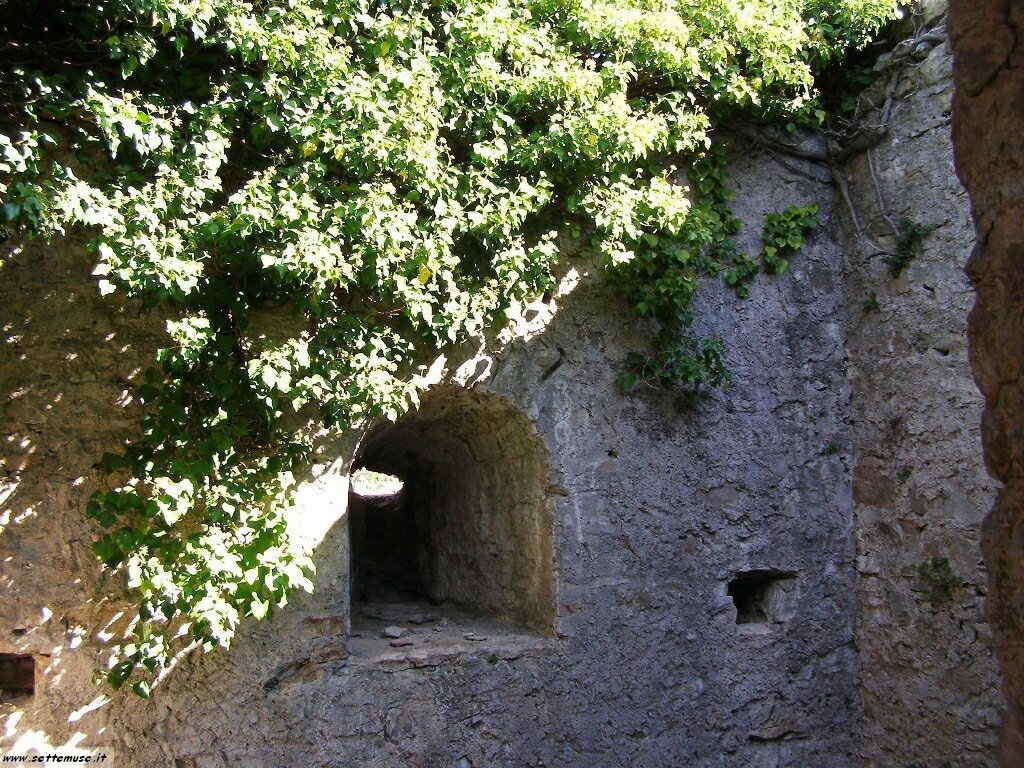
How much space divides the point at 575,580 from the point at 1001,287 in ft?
8.58

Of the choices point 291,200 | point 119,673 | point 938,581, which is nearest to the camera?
point 119,673

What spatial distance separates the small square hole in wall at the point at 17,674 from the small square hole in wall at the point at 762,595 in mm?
3407

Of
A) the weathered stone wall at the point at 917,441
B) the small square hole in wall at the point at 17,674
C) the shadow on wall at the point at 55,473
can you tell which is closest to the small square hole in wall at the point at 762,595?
the weathered stone wall at the point at 917,441

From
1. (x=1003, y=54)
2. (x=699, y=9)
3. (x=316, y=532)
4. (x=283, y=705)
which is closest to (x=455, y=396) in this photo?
(x=316, y=532)

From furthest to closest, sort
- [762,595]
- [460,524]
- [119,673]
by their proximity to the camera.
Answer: [460,524] → [762,595] → [119,673]

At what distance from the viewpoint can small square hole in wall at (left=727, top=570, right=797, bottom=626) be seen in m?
4.43

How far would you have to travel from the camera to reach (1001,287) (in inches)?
69.6

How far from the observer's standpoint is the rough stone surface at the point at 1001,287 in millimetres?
1718

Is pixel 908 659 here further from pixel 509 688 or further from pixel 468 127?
pixel 468 127

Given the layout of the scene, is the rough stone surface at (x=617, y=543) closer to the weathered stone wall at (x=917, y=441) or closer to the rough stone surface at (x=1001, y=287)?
the weathered stone wall at (x=917, y=441)

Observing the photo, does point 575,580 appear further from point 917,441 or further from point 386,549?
point 386,549


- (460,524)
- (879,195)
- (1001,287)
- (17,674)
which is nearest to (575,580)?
(460,524)

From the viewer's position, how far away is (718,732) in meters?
4.16

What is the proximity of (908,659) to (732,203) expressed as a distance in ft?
9.01
